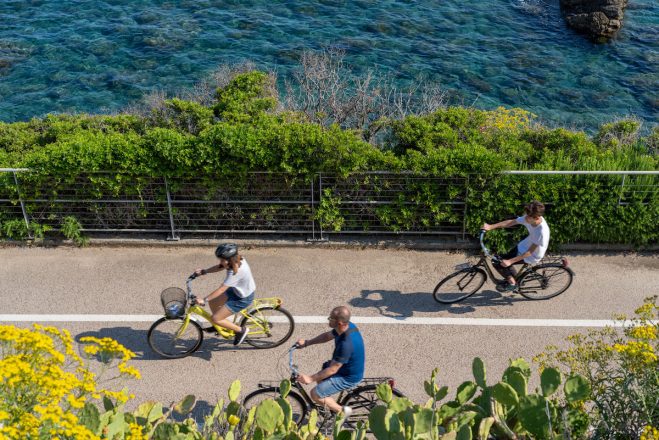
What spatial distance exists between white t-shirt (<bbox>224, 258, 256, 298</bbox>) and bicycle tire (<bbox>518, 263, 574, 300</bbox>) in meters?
4.40

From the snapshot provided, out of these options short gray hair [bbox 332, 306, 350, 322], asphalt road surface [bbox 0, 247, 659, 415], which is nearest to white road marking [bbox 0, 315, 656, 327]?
asphalt road surface [bbox 0, 247, 659, 415]

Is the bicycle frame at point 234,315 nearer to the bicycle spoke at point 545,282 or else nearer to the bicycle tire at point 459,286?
the bicycle tire at point 459,286

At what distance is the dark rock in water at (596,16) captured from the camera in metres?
31.2

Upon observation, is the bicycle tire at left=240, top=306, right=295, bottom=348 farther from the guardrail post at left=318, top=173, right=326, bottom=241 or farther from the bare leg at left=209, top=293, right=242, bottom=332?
the guardrail post at left=318, top=173, right=326, bottom=241

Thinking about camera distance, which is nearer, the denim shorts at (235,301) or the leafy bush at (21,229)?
the denim shorts at (235,301)

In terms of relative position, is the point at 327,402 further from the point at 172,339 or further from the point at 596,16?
the point at 596,16

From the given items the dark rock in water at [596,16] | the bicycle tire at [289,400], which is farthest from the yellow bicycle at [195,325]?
the dark rock in water at [596,16]

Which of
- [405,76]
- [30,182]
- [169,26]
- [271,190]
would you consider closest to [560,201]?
[271,190]

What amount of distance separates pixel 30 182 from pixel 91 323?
126 inches

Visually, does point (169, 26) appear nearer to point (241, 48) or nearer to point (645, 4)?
point (241, 48)

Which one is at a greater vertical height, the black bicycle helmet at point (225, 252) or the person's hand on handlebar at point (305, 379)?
the black bicycle helmet at point (225, 252)

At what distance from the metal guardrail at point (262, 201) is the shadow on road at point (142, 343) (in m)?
2.57

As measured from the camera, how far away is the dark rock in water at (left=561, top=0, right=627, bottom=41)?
102 ft

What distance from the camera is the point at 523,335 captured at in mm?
10727
